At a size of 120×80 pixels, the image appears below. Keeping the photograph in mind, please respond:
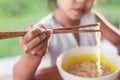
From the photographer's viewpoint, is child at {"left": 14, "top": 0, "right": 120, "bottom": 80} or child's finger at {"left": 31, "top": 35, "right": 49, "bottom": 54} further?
child at {"left": 14, "top": 0, "right": 120, "bottom": 80}

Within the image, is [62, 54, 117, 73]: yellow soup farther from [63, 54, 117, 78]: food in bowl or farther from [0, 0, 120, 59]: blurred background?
[0, 0, 120, 59]: blurred background

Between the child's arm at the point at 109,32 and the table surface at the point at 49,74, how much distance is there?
0.34m

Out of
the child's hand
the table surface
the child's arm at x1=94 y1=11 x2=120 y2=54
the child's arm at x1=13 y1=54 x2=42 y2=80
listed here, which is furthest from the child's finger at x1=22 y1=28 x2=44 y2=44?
the child's arm at x1=94 y1=11 x2=120 y2=54

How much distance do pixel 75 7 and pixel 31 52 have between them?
13.4 inches

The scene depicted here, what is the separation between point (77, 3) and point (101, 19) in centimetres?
19

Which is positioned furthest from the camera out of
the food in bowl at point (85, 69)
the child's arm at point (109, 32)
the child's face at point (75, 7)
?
the child's arm at point (109, 32)

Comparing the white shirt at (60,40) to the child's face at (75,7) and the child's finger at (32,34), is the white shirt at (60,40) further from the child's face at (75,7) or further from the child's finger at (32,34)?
the child's finger at (32,34)

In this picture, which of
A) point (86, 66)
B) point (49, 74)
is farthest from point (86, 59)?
point (49, 74)

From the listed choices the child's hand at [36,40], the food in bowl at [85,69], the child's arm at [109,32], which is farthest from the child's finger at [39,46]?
the child's arm at [109,32]

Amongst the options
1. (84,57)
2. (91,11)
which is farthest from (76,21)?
(84,57)

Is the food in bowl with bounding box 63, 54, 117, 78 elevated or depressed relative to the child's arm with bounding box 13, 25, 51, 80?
depressed

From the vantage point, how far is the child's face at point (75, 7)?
117 centimetres

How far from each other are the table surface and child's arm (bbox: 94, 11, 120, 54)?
13.2 inches

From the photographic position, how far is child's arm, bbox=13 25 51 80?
0.93 meters
